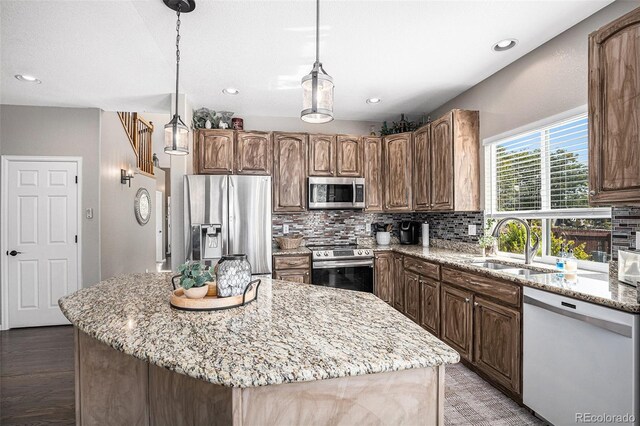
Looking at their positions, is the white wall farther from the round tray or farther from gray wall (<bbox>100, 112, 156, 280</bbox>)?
gray wall (<bbox>100, 112, 156, 280</bbox>)

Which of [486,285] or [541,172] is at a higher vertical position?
[541,172]

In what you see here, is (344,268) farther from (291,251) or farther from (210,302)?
(210,302)

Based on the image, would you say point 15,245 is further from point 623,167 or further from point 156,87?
point 623,167

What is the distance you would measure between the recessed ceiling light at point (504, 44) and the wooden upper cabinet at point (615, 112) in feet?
2.31

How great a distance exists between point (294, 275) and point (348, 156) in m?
1.72

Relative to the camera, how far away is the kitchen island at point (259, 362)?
0.93m

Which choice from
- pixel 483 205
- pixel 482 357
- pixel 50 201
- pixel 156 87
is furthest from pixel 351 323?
pixel 50 201

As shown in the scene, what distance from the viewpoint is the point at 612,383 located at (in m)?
1.57

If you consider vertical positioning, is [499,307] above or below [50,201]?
below

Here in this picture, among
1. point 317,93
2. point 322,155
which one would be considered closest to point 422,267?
point 322,155

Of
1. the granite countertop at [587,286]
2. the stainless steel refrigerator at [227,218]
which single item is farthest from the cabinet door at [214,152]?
the granite countertop at [587,286]

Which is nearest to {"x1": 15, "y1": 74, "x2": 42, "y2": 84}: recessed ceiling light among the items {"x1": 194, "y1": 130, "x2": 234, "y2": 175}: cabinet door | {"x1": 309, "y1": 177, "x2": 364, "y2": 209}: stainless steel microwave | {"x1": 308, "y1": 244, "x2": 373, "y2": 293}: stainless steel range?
{"x1": 194, "y1": 130, "x2": 234, "y2": 175}: cabinet door

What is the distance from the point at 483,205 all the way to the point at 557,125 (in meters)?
1.04
